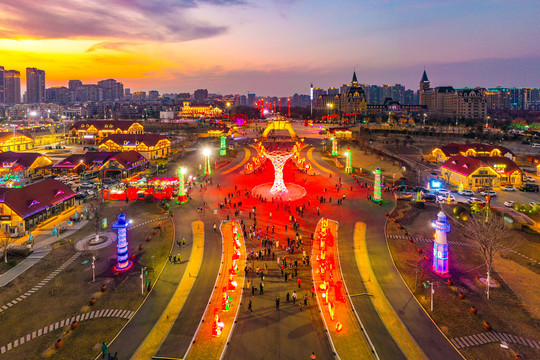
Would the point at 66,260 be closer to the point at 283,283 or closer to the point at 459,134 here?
the point at 283,283

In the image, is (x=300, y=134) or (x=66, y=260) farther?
(x=300, y=134)

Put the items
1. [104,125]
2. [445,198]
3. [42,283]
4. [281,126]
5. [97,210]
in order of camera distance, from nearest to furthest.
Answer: [42,283], [97,210], [445,198], [281,126], [104,125]

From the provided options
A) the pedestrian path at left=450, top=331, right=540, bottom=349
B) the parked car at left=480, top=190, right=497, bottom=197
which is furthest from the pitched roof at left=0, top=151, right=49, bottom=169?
the parked car at left=480, top=190, right=497, bottom=197

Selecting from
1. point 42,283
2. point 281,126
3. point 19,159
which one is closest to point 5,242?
point 42,283

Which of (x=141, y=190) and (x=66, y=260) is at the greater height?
(x=141, y=190)

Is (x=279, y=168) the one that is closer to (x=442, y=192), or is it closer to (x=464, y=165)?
(x=442, y=192)

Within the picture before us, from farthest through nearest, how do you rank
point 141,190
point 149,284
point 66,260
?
1. point 141,190
2. point 66,260
3. point 149,284

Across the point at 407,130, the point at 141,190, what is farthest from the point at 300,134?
the point at 141,190

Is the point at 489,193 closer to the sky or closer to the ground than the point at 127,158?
closer to the ground
